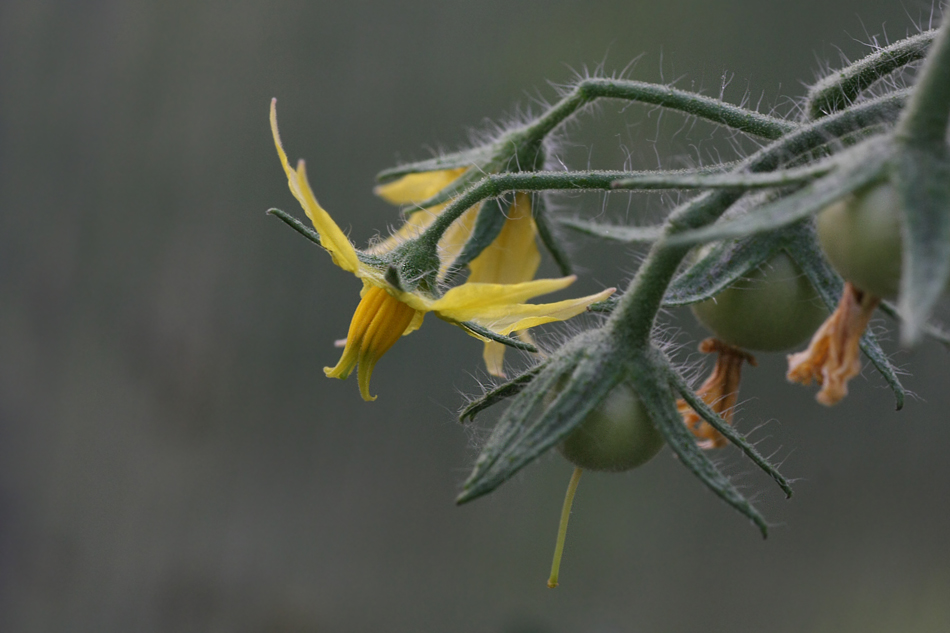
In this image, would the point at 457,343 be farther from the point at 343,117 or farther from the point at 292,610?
the point at 292,610

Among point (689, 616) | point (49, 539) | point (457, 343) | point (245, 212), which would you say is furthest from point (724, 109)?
point (49, 539)

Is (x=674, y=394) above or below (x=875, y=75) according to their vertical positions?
below

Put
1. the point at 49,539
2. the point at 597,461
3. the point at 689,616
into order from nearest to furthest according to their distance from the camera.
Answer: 1. the point at 597,461
2. the point at 689,616
3. the point at 49,539

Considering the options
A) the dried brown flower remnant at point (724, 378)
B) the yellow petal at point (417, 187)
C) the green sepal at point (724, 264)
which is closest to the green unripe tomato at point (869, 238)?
the green sepal at point (724, 264)

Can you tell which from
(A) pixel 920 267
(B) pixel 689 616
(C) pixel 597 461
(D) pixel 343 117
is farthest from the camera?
(D) pixel 343 117

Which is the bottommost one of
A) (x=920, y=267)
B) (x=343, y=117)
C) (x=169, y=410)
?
(x=169, y=410)

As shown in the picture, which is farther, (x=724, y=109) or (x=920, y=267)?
(x=724, y=109)

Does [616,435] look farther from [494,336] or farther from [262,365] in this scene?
[262,365]
